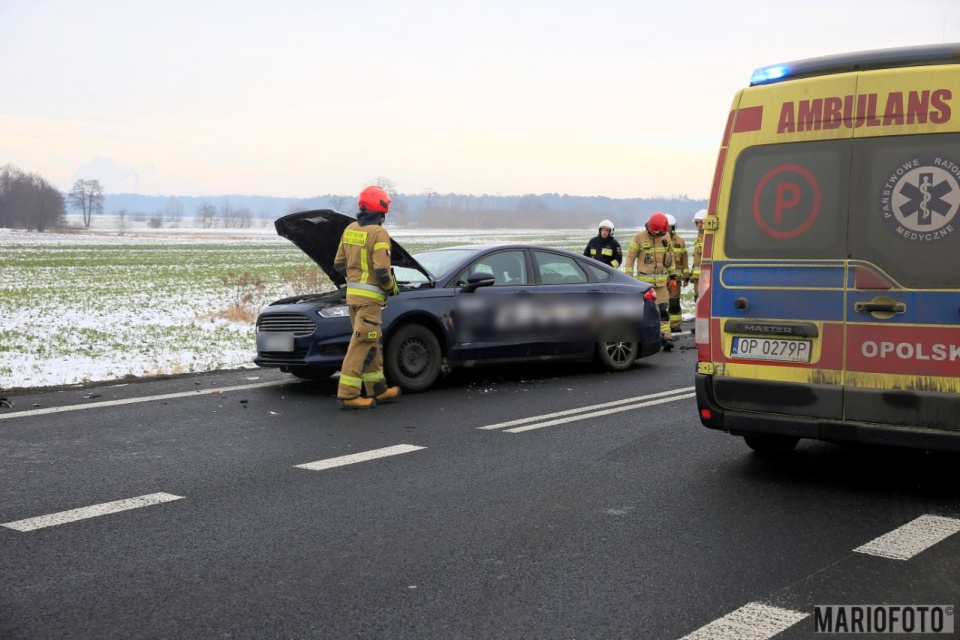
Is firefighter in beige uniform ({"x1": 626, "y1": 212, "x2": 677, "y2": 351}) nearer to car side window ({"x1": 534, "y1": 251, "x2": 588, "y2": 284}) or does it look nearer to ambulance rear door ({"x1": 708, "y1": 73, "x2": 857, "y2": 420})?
car side window ({"x1": 534, "y1": 251, "x2": 588, "y2": 284})

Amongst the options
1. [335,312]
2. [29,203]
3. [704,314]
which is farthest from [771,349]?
[29,203]

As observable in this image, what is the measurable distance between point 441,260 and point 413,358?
125 centimetres

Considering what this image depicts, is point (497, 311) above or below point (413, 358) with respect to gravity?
above

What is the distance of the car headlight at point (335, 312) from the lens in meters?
9.43

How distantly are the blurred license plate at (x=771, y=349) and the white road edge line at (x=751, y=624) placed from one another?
7.05ft

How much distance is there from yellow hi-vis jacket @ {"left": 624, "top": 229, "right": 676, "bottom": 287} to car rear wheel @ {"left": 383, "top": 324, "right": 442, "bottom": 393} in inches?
197

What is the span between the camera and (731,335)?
19.6 ft

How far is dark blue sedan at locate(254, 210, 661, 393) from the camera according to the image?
9.43 meters

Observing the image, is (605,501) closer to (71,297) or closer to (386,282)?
(386,282)

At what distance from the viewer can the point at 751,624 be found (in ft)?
12.1

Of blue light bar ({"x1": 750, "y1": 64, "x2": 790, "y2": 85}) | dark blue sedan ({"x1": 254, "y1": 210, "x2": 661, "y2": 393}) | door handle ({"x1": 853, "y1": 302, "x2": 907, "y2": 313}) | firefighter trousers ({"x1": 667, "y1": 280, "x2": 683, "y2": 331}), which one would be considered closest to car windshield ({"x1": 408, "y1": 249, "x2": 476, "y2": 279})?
dark blue sedan ({"x1": 254, "y1": 210, "x2": 661, "y2": 393})

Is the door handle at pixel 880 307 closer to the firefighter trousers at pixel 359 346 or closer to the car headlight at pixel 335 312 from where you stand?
the firefighter trousers at pixel 359 346

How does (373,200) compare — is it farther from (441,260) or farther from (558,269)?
(558,269)

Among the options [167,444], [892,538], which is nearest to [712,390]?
[892,538]
